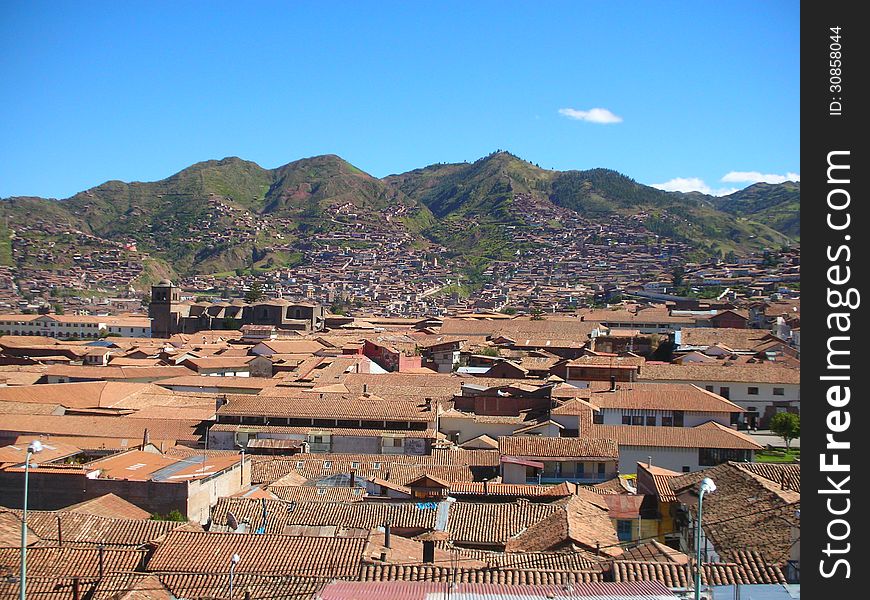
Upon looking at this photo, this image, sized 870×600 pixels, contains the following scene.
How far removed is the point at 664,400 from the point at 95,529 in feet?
51.5

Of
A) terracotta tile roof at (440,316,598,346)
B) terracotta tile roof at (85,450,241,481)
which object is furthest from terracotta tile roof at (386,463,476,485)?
terracotta tile roof at (440,316,598,346)

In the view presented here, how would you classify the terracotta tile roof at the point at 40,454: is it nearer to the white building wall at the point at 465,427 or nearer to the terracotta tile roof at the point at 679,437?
the white building wall at the point at 465,427

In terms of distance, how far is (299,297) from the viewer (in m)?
107

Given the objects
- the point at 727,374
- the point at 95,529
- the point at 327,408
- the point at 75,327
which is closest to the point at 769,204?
the point at 75,327

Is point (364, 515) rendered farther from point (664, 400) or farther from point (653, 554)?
point (664, 400)

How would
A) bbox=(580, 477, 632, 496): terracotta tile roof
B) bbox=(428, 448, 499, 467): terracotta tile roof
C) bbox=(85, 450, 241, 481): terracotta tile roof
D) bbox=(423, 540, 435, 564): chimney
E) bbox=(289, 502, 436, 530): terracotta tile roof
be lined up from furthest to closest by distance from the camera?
bbox=(428, 448, 499, 467): terracotta tile roof, bbox=(85, 450, 241, 481): terracotta tile roof, bbox=(580, 477, 632, 496): terracotta tile roof, bbox=(289, 502, 436, 530): terracotta tile roof, bbox=(423, 540, 435, 564): chimney

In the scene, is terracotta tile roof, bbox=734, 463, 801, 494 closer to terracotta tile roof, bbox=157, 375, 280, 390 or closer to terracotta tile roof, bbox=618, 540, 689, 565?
terracotta tile roof, bbox=618, 540, 689, 565

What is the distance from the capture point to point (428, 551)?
11.4m

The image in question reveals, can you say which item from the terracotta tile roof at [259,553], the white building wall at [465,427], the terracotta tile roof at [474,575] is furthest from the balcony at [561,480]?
the terracotta tile roof at [474,575]

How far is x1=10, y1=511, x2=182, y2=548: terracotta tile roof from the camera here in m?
12.6

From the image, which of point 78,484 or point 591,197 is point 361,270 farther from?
point 78,484

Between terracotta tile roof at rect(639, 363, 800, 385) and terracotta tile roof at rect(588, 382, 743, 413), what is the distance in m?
3.07
